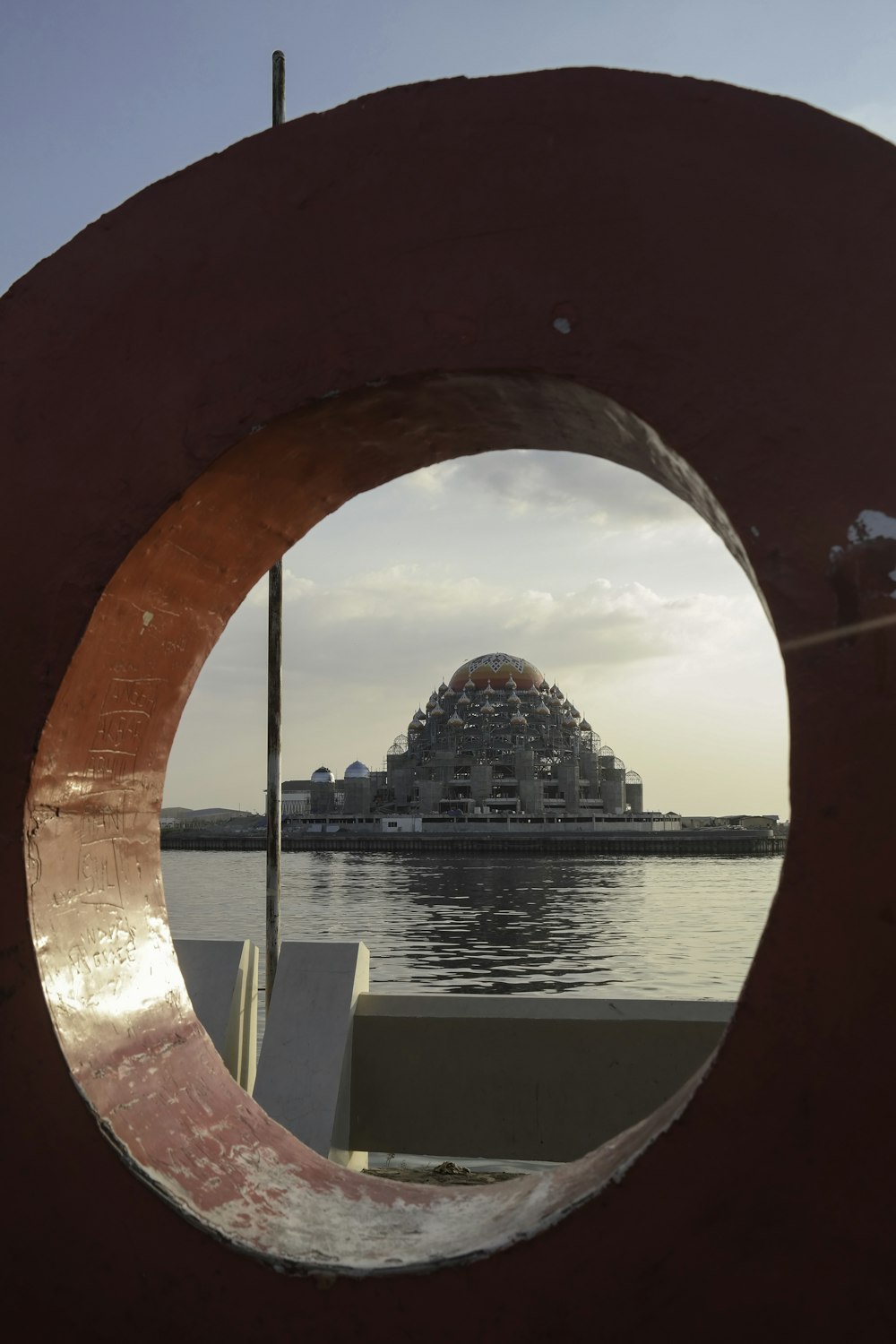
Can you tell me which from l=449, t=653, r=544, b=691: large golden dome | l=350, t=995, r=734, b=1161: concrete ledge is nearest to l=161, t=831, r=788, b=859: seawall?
l=449, t=653, r=544, b=691: large golden dome

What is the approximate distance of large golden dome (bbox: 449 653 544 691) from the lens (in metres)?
80.1

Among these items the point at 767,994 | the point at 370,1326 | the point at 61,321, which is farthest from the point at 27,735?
the point at 767,994

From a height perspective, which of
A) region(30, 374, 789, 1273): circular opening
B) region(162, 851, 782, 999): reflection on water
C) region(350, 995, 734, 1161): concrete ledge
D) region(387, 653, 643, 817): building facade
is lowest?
region(162, 851, 782, 999): reflection on water

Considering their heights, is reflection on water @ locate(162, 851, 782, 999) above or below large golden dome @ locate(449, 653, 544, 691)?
below

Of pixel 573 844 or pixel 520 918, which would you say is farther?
pixel 573 844

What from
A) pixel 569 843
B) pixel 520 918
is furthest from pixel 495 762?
pixel 520 918

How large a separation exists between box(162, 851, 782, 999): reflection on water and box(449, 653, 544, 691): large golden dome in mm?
21858

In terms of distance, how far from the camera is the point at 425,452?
127 inches

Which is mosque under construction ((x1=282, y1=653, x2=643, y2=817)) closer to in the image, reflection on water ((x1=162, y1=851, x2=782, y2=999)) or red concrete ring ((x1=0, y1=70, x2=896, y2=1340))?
reflection on water ((x1=162, y1=851, x2=782, y2=999))

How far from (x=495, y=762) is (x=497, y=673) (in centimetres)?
709

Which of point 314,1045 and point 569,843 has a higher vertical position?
point 569,843

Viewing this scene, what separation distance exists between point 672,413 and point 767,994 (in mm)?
1140

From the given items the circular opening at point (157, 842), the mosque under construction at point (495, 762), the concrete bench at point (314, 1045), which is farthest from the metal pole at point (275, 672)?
the mosque under construction at point (495, 762)

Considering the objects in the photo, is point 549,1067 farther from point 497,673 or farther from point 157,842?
point 497,673
